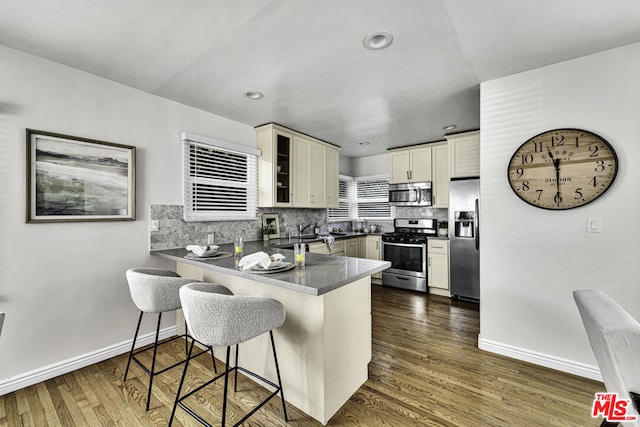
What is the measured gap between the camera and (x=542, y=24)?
1.74 metres

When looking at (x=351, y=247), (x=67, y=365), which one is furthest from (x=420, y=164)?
(x=67, y=365)

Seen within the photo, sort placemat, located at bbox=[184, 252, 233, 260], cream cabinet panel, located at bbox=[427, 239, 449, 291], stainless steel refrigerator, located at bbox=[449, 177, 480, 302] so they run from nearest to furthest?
placemat, located at bbox=[184, 252, 233, 260]
stainless steel refrigerator, located at bbox=[449, 177, 480, 302]
cream cabinet panel, located at bbox=[427, 239, 449, 291]

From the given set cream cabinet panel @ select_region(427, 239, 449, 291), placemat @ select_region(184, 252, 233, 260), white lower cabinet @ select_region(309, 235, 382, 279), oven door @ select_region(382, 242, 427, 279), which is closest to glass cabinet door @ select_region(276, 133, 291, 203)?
white lower cabinet @ select_region(309, 235, 382, 279)

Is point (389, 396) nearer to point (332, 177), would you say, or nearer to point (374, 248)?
point (374, 248)

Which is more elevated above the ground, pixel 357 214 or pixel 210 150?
pixel 210 150

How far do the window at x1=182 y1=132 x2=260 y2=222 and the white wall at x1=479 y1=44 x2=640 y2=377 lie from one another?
2.69m

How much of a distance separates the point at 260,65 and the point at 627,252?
307cm

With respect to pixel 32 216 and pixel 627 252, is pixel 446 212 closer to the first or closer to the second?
pixel 627 252

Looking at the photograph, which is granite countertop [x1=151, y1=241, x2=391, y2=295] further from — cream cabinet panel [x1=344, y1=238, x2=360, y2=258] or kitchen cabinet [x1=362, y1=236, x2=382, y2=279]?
kitchen cabinet [x1=362, y1=236, x2=382, y2=279]

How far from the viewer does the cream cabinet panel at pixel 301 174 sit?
13.1 feet

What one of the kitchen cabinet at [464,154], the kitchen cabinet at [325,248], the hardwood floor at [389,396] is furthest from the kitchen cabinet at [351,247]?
the hardwood floor at [389,396]

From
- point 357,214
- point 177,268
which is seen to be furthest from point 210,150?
point 357,214

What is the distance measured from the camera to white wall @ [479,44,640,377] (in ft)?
6.57

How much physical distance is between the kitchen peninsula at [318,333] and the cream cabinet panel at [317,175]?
2.25 m
